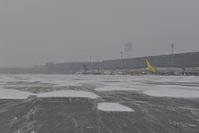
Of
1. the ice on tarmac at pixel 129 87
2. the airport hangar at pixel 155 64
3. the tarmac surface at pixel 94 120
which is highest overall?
the airport hangar at pixel 155 64

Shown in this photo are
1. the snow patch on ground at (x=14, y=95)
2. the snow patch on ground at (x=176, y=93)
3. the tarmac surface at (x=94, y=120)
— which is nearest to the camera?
the tarmac surface at (x=94, y=120)

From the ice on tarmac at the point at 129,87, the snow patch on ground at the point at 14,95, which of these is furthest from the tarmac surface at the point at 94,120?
the ice on tarmac at the point at 129,87

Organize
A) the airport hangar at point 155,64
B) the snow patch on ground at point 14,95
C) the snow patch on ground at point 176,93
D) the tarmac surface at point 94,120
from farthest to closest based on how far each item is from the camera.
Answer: the airport hangar at point 155,64 → the snow patch on ground at point 176,93 → the snow patch on ground at point 14,95 → the tarmac surface at point 94,120

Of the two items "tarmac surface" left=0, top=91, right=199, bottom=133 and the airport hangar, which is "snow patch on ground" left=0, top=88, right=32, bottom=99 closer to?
"tarmac surface" left=0, top=91, right=199, bottom=133

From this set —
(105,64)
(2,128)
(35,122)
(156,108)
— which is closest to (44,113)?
(35,122)

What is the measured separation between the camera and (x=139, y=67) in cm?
10038

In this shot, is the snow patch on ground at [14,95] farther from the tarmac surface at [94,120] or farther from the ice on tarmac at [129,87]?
the tarmac surface at [94,120]

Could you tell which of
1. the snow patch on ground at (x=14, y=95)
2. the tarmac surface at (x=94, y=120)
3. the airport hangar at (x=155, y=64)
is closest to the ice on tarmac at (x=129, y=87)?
the snow patch on ground at (x=14, y=95)

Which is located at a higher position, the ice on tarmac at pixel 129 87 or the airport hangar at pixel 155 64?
the airport hangar at pixel 155 64

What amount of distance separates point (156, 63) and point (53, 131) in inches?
3459

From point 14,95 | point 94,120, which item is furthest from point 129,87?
point 94,120

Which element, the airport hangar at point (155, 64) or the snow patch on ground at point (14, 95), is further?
the airport hangar at point (155, 64)

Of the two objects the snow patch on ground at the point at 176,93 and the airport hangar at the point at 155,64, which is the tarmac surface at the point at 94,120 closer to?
the snow patch on ground at the point at 176,93

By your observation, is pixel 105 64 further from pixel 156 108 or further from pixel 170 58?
pixel 156 108
